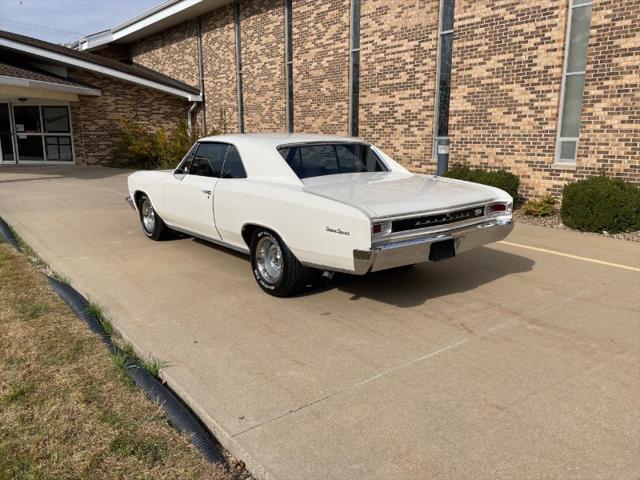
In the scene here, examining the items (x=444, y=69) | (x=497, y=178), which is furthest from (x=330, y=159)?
(x=444, y=69)

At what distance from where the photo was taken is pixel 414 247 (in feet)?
14.2

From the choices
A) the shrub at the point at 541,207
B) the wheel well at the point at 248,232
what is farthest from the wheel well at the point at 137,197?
the shrub at the point at 541,207

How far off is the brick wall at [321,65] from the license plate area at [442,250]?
10.1m

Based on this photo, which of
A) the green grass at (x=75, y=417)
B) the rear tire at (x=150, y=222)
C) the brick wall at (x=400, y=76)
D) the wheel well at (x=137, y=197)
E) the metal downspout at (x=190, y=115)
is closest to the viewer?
the green grass at (x=75, y=417)

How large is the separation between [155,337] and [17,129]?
19.0m

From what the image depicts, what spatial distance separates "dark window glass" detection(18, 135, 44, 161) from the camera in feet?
65.6

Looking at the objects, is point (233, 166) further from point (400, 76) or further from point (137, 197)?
point (400, 76)

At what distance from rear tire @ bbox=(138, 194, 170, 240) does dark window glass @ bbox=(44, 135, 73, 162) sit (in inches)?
565

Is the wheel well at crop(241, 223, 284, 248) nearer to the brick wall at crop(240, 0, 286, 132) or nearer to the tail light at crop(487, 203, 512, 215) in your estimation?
the tail light at crop(487, 203, 512, 215)

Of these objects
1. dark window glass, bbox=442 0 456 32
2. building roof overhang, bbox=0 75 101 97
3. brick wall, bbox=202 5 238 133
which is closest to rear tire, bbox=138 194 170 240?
dark window glass, bbox=442 0 456 32

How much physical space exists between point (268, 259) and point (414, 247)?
1.51m

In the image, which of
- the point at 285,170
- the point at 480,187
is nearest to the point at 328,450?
the point at 285,170

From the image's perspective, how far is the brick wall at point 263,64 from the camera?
54.3ft

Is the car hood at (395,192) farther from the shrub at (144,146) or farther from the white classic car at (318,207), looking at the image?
the shrub at (144,146)
